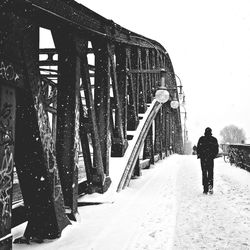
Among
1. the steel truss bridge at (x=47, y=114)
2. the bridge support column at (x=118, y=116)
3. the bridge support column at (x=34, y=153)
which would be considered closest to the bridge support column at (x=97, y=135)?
the steel truss bridge at (x=47, y=114)

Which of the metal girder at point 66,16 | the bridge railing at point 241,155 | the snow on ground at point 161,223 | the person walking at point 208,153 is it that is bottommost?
the bridge railing at point 241,155

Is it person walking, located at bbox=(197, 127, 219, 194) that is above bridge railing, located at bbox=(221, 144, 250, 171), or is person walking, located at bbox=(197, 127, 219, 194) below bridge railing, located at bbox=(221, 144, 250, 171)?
above

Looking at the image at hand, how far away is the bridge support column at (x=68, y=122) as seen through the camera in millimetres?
5500

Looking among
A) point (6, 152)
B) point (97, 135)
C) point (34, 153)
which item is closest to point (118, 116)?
point (97, 135)

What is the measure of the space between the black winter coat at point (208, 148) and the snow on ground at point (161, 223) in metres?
1.01

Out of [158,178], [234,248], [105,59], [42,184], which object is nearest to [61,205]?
[42,184]

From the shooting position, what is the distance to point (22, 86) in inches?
161

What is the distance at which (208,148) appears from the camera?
9.53 m

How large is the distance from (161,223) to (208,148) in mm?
4269

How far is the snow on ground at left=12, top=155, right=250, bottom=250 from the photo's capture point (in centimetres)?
465

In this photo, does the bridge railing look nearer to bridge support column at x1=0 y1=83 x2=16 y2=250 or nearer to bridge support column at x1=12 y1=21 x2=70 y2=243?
bridge support column at x1=12 y1=21 x2=70 y2=243

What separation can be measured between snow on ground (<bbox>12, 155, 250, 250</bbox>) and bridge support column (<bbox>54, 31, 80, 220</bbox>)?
0.58m

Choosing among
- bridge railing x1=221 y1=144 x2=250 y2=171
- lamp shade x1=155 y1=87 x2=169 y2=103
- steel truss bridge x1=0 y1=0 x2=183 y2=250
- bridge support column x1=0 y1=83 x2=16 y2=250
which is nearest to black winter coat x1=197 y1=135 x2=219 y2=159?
steel truss bridge x1=0 y1=0 x2=183 y2=250

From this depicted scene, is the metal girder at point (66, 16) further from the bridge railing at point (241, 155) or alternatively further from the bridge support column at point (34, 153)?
the bridge railing at point (241, 155)
